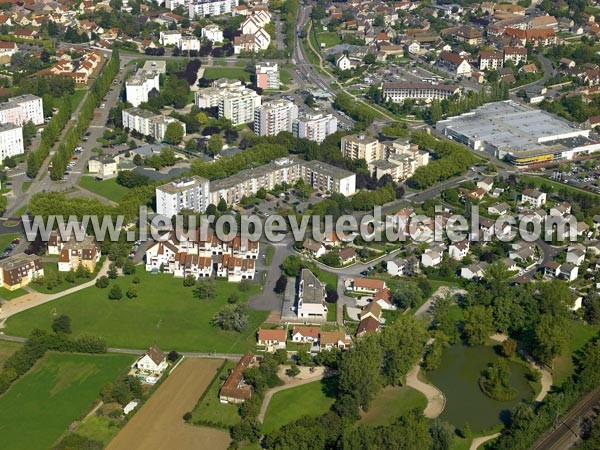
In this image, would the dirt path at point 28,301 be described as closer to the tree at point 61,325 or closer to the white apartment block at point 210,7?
the tree at point 61,325

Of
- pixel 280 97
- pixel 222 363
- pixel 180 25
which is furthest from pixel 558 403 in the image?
pixel 180 25

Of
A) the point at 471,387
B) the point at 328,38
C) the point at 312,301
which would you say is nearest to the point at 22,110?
the point at 312,301

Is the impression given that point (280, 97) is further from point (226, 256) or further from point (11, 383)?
point (11, 383)

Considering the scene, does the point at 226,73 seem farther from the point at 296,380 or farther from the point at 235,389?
the point at 235,389

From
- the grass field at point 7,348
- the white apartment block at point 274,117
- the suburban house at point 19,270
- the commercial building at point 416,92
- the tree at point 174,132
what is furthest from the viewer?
the commercial building at point 416,92

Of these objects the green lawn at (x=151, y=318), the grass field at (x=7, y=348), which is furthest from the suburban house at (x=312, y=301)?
the grass field at (x=7, y=348)
